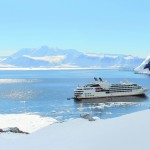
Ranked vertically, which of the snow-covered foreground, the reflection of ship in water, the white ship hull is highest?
the snow-covered foreground

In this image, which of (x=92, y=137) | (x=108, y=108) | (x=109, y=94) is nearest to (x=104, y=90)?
(x=109, y=94)

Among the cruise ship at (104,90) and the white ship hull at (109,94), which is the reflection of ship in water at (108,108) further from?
the cruise ship at (104,90)

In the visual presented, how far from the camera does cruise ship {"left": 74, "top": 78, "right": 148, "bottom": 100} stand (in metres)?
119

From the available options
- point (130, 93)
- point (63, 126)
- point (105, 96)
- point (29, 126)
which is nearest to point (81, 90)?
point (105, 96)

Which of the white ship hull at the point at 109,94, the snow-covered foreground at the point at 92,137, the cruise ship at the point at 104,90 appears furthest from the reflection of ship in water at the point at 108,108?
the snow-covered foreground at the point at 92,137

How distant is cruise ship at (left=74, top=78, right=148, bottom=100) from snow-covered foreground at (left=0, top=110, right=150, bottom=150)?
93.4m

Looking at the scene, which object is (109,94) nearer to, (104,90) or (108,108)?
(104,90)

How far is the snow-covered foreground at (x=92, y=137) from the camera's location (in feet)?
59.0

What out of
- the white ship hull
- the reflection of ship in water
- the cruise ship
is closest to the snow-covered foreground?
Answer: the reflection of ship in water

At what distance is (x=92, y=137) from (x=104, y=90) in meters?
104

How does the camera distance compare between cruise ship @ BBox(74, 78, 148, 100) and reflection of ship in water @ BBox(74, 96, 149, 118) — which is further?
cruise ship @ BBox(74, 78, 148, 100)

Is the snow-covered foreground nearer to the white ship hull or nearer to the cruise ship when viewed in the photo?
the cruise ship

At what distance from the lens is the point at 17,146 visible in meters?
20.7

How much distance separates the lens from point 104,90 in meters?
124
